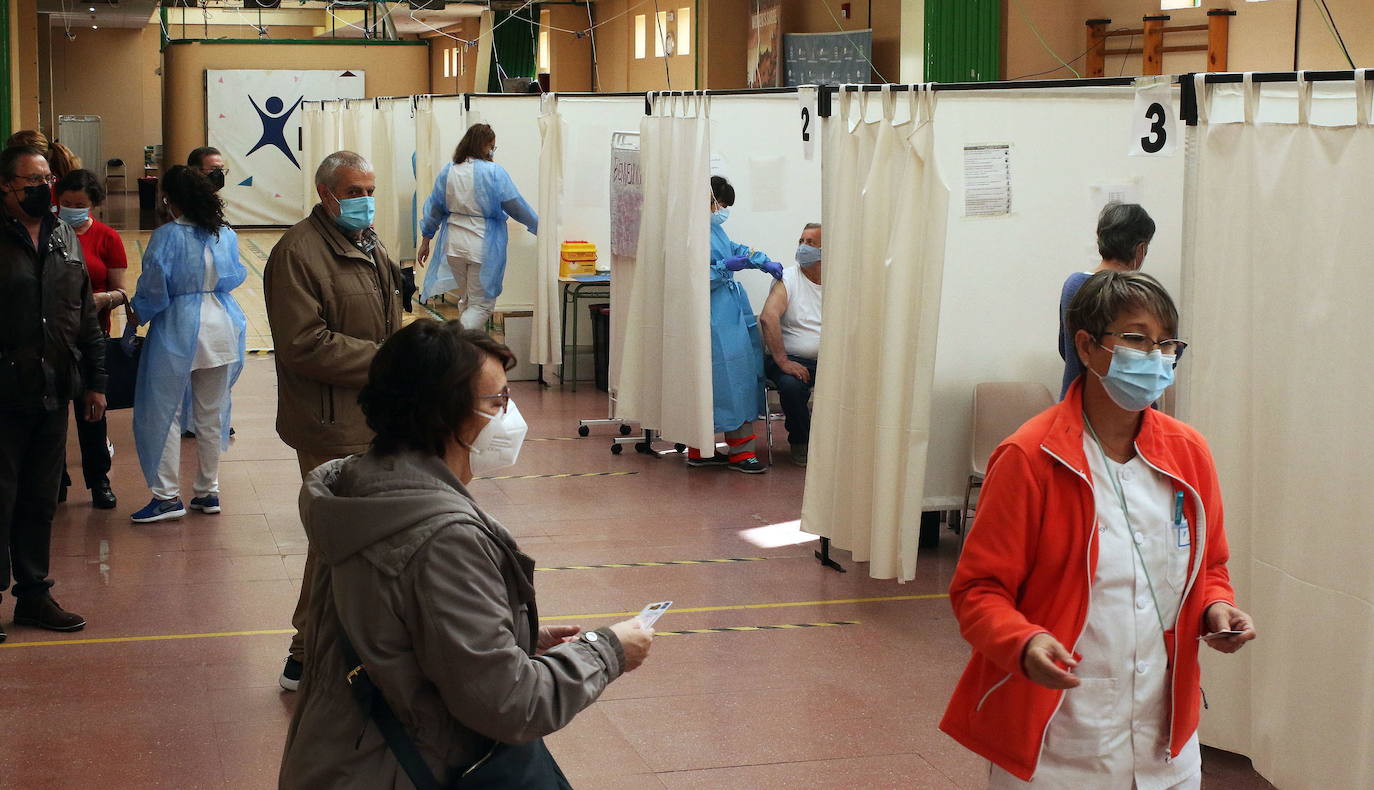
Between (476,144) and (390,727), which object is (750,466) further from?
(390,727)

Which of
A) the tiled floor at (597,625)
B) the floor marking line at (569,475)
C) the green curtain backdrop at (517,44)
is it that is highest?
the green curtain backdrop at (517,44)

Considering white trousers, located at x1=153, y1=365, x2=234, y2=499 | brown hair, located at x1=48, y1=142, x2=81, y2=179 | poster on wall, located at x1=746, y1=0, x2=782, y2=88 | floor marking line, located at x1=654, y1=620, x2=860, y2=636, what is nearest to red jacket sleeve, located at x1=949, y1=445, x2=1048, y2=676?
floor marking line, located at x1=654, y1=620, x2=860, y2=636

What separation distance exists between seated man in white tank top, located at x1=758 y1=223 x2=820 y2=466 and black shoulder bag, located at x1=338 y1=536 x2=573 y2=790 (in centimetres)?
559

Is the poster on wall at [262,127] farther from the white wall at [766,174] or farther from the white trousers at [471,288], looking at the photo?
the white wall at [766,174]

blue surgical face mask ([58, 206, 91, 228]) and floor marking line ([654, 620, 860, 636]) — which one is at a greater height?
blue surgical face mask ([58, 206, 91, 228])

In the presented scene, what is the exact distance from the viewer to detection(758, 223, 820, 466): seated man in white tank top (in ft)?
24.7

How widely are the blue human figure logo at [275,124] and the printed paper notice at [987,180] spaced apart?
59.0 feet

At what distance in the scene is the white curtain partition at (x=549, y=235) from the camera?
30.8 feet

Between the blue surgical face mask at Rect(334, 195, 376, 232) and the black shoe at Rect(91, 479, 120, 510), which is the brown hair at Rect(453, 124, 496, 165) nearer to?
the black shoe at Rect(91, 479, 120, 510)

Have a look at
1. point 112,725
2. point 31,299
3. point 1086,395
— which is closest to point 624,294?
point 31,299

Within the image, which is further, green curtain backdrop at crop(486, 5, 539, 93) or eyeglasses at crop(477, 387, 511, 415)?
green curtain backdrop at crop(486, 5, 539, 93)

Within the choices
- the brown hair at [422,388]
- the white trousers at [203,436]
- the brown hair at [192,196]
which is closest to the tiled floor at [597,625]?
the white trousers at [203,436]

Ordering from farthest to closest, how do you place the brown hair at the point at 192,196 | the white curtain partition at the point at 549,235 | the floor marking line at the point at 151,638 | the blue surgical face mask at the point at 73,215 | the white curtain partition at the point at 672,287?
the white curtain partition at the point at 549,235
the white curtain partition at the point at 672,287
the blue surgical face mask at the point at 73,215
the brown hair at the point at 192,196
the floor marking line at the point at 151,638

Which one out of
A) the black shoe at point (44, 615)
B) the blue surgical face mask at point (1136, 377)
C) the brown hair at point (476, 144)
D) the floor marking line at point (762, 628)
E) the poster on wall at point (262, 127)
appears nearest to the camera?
the blue surgical face mask at point (1136, 377)
